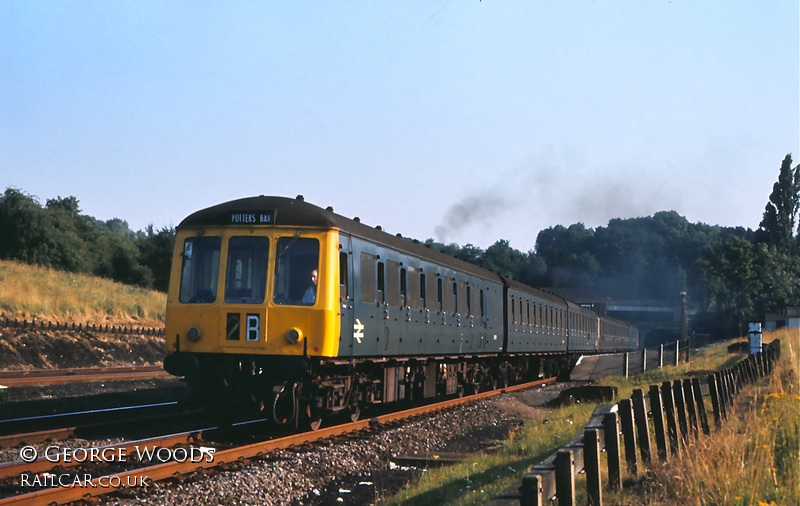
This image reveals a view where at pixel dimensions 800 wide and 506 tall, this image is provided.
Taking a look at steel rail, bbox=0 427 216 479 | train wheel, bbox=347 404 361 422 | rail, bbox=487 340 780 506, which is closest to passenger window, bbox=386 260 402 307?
train wheel, bbox=347 404 361 422

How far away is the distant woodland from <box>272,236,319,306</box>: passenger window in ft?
32.9

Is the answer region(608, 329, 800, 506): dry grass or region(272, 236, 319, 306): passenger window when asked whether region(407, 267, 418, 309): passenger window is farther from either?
region(608, 329, 800, 506): dry grass

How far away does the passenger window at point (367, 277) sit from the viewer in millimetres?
13461

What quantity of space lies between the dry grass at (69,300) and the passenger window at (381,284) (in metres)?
17.8

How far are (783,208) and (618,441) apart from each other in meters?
88.9

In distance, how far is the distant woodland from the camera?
185 ft

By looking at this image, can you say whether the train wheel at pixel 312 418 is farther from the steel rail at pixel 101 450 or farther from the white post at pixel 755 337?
the white post at pixel 755 337

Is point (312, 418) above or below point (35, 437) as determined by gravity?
above

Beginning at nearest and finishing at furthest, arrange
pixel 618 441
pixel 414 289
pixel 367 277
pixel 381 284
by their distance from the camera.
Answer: pixel 618 441 → pixel 367 277 → pixel 381 284 → pixel 414 289

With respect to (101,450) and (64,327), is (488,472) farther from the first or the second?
(64,327)

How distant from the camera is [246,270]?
12156 mm

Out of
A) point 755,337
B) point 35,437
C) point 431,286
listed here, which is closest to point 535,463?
point 35,437

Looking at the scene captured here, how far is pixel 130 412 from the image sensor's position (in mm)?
13992

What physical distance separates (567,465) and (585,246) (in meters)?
116
